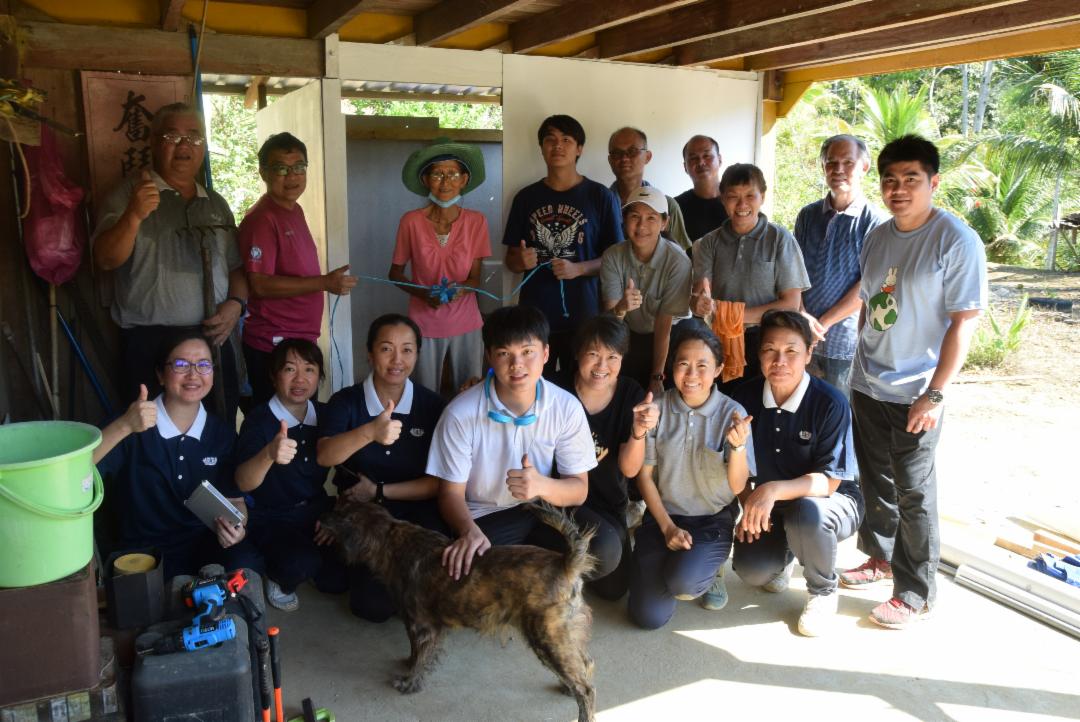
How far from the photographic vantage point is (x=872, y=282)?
11.4 ft

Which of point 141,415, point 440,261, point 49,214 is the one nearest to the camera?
point 141,415

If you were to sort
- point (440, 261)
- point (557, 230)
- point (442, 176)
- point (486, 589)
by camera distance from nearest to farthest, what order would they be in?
1. point (486, 589)
2. point (442, 176)
3. point (440, 261)
4. point (557, 230)

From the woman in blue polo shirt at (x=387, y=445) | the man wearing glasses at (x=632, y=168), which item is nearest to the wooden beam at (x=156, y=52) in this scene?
the man wearing glasses at (x=632, y=168)

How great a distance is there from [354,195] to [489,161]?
46.9 inches

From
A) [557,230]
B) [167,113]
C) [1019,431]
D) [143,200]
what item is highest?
[167,113]

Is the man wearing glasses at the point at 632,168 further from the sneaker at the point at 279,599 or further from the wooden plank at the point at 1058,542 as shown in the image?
the sneaker at the point at 279,599

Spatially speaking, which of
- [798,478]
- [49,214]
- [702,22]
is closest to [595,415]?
[798,478]

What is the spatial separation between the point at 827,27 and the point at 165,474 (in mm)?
4185

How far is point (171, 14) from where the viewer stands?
405 cm

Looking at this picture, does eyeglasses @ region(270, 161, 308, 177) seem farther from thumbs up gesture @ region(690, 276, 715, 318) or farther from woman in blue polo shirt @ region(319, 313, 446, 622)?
thumbs up gesture @ region(690, 276, 715, 318)

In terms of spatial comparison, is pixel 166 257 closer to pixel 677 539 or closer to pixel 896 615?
pixel 677 539

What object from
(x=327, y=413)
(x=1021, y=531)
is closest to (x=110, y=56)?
(x=327, y=413)

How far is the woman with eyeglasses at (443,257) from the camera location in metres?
4.23

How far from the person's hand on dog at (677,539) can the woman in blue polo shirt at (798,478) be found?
0.23 meters
